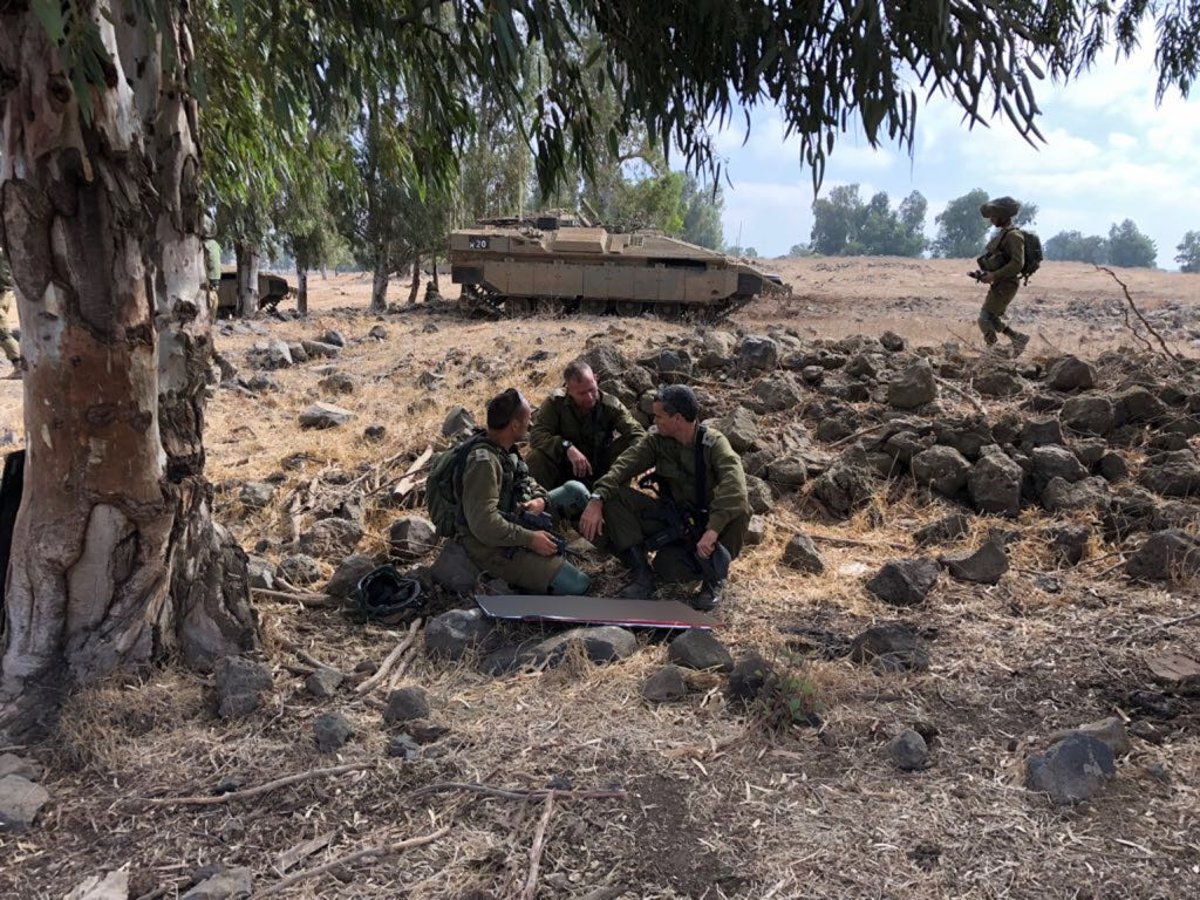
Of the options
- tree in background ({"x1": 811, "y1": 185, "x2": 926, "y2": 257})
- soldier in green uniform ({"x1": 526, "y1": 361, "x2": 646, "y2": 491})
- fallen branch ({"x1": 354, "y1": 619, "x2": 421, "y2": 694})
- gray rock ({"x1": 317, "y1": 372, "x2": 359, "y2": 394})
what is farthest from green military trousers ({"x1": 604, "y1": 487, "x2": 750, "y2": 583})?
tree in background ({"x1": 811, "y1": 185, "x2": 926, "y2": 257})

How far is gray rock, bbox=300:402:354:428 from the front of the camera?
8117 mm

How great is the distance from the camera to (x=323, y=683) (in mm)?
3588

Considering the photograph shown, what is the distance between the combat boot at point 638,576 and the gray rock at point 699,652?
849 millimetres

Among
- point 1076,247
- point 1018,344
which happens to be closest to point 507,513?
point 1018,344

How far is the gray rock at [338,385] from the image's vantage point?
9.64 m

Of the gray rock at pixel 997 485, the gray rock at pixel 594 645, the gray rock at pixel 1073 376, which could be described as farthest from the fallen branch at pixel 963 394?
the gray rock at pixel 594 645

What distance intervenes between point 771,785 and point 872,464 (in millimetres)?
3957

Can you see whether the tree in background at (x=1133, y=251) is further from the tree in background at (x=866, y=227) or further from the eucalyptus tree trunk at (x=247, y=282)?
the eucalyptus tree trunk at (x=247, y=282)

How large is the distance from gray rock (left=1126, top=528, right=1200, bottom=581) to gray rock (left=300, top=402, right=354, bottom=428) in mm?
5998

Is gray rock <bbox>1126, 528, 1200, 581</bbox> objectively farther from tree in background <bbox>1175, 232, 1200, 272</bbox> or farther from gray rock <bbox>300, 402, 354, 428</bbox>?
tree in background <bbox>1175, 232, 1200, 272</bbox>

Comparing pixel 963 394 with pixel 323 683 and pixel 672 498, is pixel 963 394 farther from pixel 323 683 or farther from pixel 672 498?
pixel 323 683

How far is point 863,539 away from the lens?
567cm

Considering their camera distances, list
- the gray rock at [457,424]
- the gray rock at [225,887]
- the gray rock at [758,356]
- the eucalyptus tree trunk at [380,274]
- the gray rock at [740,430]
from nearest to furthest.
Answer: the gray rock at [225,887]
the gray rock at [740,430]
the gray rock at [457,424]
the gray rock at [758,356]
the eucalyptus tree trunk at [380,274]

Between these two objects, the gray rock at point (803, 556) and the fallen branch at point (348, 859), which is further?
the gray rock at point (803, 556)
